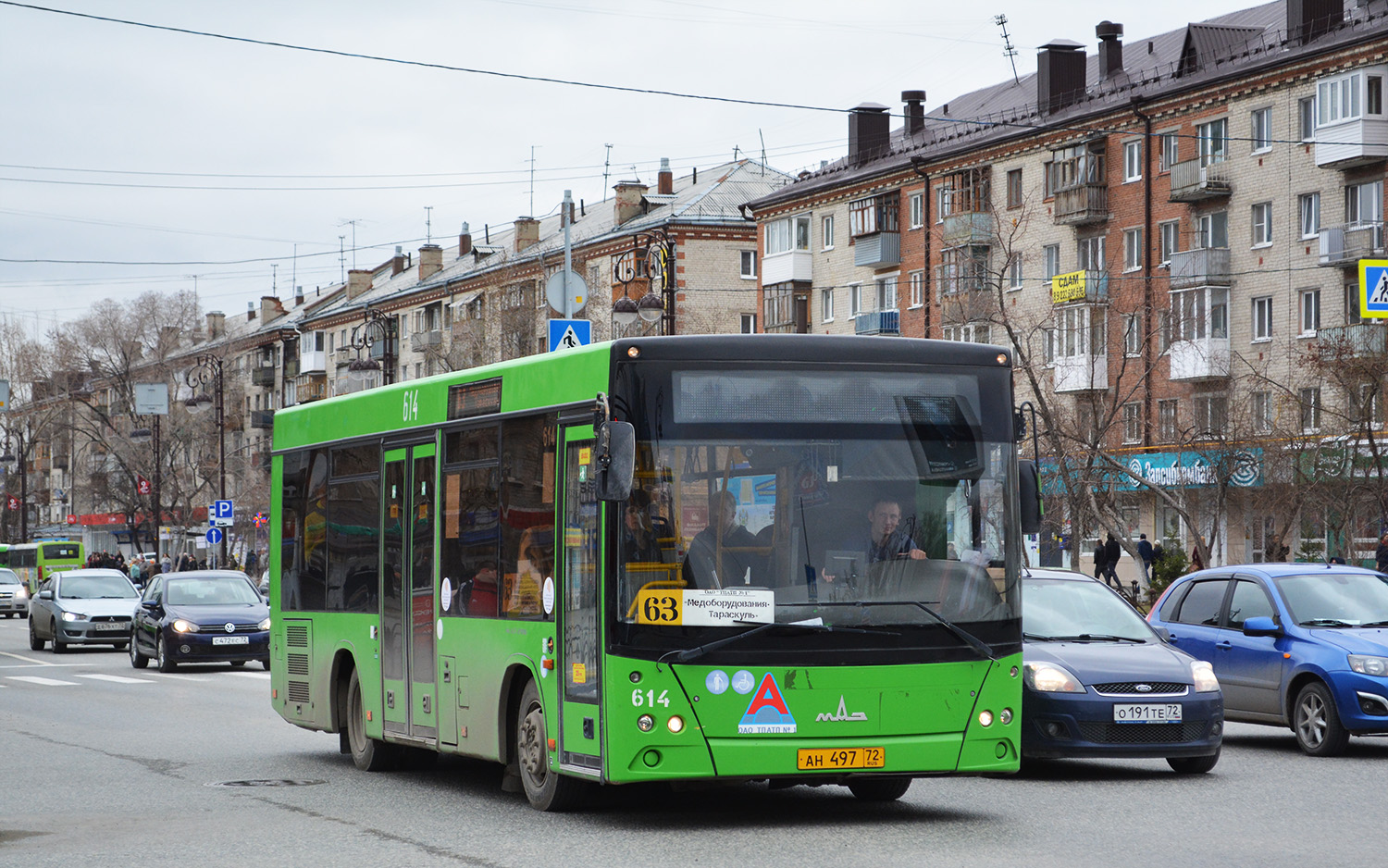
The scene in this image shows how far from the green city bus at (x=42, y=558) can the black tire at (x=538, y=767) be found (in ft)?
225

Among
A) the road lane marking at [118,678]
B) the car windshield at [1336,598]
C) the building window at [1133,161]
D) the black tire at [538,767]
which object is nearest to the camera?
the black tire at [538,767]

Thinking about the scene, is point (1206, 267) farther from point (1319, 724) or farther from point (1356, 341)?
point (1319, 724)

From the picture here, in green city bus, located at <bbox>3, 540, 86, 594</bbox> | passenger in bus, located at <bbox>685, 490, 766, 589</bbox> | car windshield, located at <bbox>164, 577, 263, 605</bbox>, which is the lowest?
green city bus, located at <bbox>3, 540, 86, 594</bbox>

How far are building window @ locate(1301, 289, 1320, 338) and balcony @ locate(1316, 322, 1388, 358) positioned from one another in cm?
185

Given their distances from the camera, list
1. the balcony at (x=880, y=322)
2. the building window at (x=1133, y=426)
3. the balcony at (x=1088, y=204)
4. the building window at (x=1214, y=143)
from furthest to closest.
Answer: the balcony at (x=880, y=322)
the balcony at (x=1088, y=204)
the building window at (x=1133, y=426)
the building window at (x=1214, y=143)

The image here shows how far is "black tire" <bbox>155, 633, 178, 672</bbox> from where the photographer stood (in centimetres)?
2883

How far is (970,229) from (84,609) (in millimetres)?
33152

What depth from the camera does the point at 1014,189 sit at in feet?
199

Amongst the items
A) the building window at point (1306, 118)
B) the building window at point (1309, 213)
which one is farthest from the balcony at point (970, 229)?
the building window at point (1306, 118)

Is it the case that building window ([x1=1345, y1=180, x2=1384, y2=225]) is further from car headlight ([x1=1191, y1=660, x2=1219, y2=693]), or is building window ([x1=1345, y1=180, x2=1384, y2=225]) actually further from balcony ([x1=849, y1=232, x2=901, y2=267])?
car headlight ([x1=1191, y1=660, x2=1219, y2=693])

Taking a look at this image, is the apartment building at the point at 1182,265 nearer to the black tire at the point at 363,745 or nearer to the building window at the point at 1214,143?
the building window at the point at 1214,143

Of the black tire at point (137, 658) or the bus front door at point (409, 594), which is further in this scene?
the black tire at point (137, 658)

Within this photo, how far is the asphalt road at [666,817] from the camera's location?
9.55 meters

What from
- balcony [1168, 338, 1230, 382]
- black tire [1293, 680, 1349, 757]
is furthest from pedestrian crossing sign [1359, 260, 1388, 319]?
balcony [1168, 338, 1230, 382]
